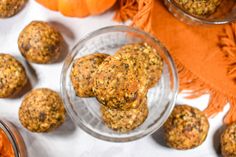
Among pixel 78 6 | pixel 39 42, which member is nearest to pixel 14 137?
pixel 39 42

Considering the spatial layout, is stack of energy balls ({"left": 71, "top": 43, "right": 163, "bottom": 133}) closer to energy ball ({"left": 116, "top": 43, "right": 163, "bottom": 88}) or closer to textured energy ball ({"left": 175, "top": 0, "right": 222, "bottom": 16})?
energy ball ({"left": 116, "top": 43, "right": 163, "bottom": 88})

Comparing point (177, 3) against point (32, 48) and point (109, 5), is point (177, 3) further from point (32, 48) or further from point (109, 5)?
point (32, 48)

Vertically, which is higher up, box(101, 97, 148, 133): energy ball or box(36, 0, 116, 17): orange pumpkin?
box(36, 0, 116, 17): orange pumpkin

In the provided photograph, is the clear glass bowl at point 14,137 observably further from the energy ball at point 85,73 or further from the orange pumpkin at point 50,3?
the orange pumpkin at point 50,3

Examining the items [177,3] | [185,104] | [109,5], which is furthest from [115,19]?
[185,104]

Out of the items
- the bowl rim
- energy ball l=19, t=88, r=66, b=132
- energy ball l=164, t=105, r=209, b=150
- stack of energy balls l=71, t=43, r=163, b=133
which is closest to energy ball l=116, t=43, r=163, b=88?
stack of energy balls l=71, t=43, r=163, b=133

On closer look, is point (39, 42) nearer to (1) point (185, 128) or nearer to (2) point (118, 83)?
(2) point (118, 83)

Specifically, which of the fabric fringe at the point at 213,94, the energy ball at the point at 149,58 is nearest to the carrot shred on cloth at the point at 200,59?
the fabric fringe at the point at 213,94
